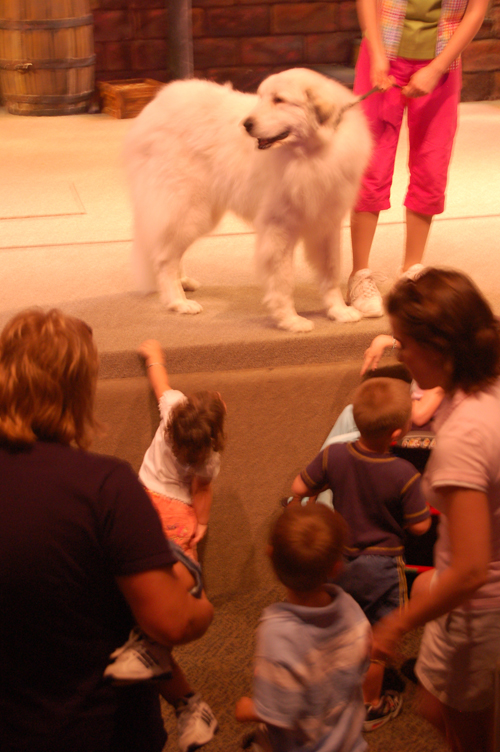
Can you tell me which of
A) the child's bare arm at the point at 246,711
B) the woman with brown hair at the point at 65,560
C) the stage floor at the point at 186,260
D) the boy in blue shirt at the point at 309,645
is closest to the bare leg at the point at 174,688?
the child's bare arm at the point at 246,711

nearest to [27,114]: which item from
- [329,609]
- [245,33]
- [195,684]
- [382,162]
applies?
[245,33]

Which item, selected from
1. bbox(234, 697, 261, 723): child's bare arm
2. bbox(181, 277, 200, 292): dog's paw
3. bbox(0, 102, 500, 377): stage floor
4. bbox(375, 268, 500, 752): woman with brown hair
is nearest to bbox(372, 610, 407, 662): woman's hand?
bbox(375, 268, 500, 752): woman with brown hair

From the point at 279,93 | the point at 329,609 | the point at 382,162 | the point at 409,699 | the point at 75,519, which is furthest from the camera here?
the point at 382,162

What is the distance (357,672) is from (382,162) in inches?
81.3

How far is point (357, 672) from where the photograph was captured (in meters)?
1.32

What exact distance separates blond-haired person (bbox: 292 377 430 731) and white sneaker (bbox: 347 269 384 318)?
1053 mm

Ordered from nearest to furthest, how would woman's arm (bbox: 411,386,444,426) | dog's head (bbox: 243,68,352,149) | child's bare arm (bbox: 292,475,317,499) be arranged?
child's bare arm (bbox: 292,475,317,499), woman's arm (bbox: 411,386,444,426), dog's head (bbox: 243,68,352,149)

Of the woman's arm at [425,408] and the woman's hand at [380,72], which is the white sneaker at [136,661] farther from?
the woman's hand at [380,72]

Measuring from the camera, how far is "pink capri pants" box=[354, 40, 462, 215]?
8.93ft

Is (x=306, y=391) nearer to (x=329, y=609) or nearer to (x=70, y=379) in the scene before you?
(x=329, y=609)

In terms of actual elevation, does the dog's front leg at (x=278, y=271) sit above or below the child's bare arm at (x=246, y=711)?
above

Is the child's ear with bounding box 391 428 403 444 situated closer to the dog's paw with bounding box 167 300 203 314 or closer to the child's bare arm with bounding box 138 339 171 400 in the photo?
the child's bare arm with bounding box 138 339 171 400

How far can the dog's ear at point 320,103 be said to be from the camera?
7.97ft

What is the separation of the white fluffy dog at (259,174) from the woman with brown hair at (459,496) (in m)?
1.31
